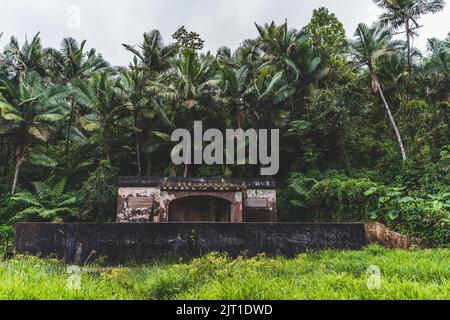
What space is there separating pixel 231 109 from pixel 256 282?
58.0ft

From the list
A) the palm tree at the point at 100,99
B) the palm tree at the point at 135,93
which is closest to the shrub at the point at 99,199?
the palm tree at the point at 100,99

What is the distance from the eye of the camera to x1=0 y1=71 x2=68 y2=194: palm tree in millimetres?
18781

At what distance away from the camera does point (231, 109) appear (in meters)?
21.8

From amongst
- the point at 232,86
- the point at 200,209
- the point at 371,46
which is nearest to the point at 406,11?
the point at 371,46

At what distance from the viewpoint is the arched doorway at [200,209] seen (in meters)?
16.4

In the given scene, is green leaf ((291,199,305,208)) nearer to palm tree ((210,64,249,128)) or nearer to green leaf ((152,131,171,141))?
palm tree ((210,64,249,128))

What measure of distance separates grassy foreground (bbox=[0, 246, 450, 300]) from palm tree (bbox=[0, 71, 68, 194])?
1312 centimetres

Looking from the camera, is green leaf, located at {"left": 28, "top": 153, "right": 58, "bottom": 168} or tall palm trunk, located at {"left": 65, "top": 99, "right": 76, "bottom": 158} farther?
tall palm trunk, located at {"left": 65, "top": 99, "right": 76, "bottom": 158}

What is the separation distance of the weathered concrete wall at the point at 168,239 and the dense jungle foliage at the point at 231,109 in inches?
262

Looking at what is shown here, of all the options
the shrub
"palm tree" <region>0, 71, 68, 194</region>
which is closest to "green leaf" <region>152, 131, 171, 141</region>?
the shrub

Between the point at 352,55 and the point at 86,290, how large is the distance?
20.5 meters

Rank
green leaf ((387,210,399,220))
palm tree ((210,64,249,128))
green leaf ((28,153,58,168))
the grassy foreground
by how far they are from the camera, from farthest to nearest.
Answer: palm tree ((210,64,249,128))
green leaf ((28,153,58,168))
green leaf ((387,210,399,220))
the grassy foreground

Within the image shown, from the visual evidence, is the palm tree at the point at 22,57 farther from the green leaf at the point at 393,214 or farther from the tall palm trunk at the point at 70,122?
the green leaf at the point at 393,214

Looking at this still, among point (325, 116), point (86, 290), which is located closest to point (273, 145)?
point (325, 116)
